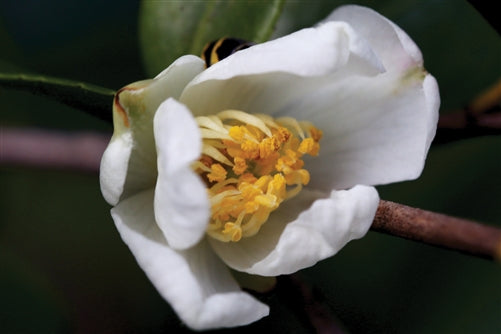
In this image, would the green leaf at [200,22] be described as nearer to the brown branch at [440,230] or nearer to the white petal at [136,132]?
the white petal at [136,132]

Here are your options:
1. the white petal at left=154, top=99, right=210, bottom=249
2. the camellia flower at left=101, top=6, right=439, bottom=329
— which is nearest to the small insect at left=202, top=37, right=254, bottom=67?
the camellia flower at left=101, top=6, right=439, bottom=329

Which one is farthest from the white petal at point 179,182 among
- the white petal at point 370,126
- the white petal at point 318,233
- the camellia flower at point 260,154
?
the white petal at point 370,126

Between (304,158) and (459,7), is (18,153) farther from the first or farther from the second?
(459,7)

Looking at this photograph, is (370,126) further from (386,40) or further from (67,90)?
(67,90)

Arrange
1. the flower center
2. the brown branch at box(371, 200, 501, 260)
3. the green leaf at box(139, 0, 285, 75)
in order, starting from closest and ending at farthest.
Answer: the brown branch at box(371, 200, 501, 260) → the flower center → the green leaf at box(139, 0, 285, 75)

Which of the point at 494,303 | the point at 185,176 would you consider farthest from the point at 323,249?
the point at 494,303

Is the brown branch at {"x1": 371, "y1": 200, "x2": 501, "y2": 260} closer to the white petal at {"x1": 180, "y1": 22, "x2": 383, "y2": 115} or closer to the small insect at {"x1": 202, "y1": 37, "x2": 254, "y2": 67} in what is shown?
the white petal at {"x1": 180, "y1": 22, "x2": 383, "y2": 115}
